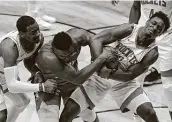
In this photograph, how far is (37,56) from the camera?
1.59 m

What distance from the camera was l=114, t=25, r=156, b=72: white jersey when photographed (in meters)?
1.60

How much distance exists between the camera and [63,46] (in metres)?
1.47

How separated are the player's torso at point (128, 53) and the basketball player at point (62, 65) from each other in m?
0.06

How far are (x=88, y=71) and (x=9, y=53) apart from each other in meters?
0.24

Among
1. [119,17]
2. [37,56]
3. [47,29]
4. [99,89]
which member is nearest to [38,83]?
[37,56]

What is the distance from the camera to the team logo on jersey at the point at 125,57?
1619mm

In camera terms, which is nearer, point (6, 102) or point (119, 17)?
point (6, 102)

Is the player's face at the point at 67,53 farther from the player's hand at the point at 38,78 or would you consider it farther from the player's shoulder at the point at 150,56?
the player's shoulder at the point at 150,56

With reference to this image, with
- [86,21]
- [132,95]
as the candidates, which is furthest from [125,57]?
[86,21]

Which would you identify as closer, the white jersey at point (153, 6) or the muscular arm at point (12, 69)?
the muscular arm at point (12, 69)

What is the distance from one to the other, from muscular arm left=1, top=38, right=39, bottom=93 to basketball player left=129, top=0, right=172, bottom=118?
0.43 meters

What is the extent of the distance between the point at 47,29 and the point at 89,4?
0.60 metres

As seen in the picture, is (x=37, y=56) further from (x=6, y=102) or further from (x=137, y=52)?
(x=137, y=52)

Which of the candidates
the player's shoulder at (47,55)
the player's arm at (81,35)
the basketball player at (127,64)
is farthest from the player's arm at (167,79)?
the player's shoulder at (47,55)
